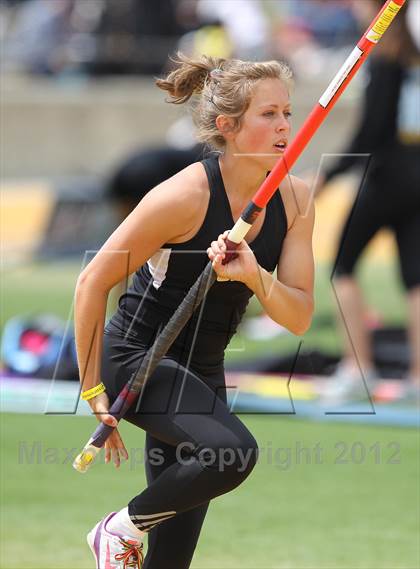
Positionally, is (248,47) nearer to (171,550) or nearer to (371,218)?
(371,218)

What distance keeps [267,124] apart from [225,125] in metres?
0.17

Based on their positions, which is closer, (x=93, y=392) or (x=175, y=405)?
(x=175, y=405)

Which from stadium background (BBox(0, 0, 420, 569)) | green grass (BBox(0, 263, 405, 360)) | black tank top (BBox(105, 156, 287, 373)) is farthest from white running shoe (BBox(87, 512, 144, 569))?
green grass (BBox(0, 263, 405, 360))

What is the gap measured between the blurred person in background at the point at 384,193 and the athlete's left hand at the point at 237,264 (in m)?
3.68

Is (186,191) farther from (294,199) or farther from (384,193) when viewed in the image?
(384,193)

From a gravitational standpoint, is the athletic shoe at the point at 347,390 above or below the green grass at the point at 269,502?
below

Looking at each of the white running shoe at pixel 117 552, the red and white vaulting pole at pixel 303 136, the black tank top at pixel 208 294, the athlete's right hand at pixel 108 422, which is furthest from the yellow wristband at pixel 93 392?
the red and white vaulting pole at pixel 303 136

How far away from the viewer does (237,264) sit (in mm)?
3875

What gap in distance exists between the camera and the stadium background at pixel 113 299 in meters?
5.31

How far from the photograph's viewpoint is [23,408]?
23.9 feet

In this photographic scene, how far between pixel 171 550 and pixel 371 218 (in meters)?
3.81

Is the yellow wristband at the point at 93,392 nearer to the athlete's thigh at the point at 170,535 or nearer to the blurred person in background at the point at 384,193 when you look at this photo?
the athlete's thigh at the point at 170,535

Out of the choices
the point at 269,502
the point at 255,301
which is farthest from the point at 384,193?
the point at 255,301

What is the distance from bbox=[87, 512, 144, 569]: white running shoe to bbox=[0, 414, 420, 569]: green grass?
763mm
